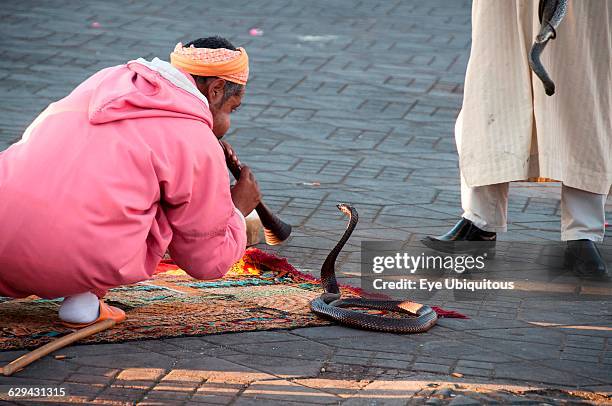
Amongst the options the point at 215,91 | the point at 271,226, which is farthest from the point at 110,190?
the point at 271,226

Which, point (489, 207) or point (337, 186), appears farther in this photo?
point (337, 186)

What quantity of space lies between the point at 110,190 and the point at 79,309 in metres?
0.46

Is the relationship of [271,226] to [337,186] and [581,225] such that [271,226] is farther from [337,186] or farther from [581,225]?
[337,186]

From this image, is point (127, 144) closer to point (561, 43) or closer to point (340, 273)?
point (340, 273)

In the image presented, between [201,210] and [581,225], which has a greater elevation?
[201,210]

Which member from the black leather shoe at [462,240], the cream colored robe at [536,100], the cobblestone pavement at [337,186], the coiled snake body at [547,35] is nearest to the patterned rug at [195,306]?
the cobblestone pavement at [337,186]

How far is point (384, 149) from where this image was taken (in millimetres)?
7145

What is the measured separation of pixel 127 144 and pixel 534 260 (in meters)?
2.21

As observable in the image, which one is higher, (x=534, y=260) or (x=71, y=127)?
(x=71, y=127)

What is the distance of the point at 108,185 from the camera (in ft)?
11.3

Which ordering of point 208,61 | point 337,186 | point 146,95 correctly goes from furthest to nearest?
point 337,186 → point 208,61 → point 146,95

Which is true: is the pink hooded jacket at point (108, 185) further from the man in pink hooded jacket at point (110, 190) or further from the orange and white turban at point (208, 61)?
the orange and white turban at point (208, 61)

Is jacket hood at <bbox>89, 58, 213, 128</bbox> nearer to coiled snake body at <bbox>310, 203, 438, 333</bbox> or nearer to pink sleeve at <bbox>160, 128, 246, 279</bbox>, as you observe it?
→ pink sleeve at <bbox>160, 128, 246, 279</bbox>

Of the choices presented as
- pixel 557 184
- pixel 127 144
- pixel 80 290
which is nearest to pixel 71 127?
pixel 127 144
